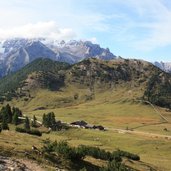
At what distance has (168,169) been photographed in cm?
7025

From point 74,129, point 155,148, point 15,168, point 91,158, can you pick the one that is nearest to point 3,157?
point 15,168

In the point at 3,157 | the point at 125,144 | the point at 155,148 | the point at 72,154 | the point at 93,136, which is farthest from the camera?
the point at 93,136

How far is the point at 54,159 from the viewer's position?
146ft

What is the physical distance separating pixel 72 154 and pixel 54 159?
2516 millimetres

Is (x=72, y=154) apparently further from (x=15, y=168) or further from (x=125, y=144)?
(x=125, y=144)

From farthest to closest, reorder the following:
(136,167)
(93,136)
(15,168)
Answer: (93,136) < (136,167) < (15,168)

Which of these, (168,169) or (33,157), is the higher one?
(33,157)

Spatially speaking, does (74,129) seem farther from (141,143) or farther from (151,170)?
(151,170)

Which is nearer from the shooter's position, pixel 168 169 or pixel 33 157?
pixel 33 157

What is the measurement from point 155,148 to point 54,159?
8951 centimetres

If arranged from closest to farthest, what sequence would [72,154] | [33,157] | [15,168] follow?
[15,168]
[33,157]
[72,154]

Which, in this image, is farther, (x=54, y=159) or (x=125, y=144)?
(x=125, y=144)

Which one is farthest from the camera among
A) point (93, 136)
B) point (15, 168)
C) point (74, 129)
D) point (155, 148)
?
point (74, 129)

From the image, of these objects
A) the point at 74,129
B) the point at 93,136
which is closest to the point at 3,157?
the point at 93,136
